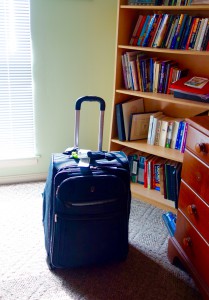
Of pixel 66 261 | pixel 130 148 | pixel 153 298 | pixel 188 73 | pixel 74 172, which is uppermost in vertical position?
pixel 188 73

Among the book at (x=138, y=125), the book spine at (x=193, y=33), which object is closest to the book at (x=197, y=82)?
the book spine at (x=193, y=33)

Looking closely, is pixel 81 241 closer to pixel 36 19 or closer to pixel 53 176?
pixel 53 176

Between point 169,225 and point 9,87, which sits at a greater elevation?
point 9,87

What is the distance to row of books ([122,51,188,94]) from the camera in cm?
220

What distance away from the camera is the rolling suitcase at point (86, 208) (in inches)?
58.6

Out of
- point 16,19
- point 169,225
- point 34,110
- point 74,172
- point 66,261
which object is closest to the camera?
point 74,172

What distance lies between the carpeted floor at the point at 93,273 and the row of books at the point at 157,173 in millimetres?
281

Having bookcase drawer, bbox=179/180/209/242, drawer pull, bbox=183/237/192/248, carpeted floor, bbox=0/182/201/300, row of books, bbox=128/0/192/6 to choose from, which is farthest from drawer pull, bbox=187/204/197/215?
row of books, bbox=128/0/192/6

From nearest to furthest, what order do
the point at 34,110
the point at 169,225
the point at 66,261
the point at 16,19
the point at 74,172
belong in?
the point at 74,172, the point at 66,261, the point at 169,225, the point at 16,19, the point at 34,110

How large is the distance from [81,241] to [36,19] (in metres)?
1.58

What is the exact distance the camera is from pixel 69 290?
1560mm

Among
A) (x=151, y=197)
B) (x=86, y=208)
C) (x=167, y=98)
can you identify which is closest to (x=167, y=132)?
(x=167, y=98)

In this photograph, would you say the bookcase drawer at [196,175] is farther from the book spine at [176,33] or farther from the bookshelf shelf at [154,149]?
the book spine at [176,33]

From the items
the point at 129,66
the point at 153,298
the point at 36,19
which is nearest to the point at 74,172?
the point at 153,298
